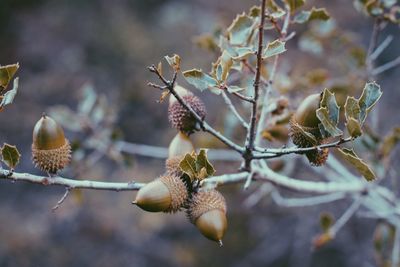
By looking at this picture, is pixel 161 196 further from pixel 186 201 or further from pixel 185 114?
pixel 185 114

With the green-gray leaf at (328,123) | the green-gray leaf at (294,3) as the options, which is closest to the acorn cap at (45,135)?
the green-gray leaf at (328,123)

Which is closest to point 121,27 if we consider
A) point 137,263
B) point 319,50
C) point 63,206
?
point 63,206

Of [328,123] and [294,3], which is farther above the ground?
[294,3]

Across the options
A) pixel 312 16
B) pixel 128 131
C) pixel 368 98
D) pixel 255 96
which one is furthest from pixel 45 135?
pixel 128 131

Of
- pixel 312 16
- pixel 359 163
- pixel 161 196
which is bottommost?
pixel 161 196

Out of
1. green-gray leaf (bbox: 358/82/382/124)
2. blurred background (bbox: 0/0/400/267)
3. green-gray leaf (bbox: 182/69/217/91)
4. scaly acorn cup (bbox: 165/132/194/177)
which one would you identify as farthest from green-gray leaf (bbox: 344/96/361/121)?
blurred background (bbox: 0/0/400/267)

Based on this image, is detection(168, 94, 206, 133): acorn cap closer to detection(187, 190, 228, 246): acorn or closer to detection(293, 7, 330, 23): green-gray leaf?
detection(187, 190, 228, 246): acorn

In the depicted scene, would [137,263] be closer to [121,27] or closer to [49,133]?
[121,27]
